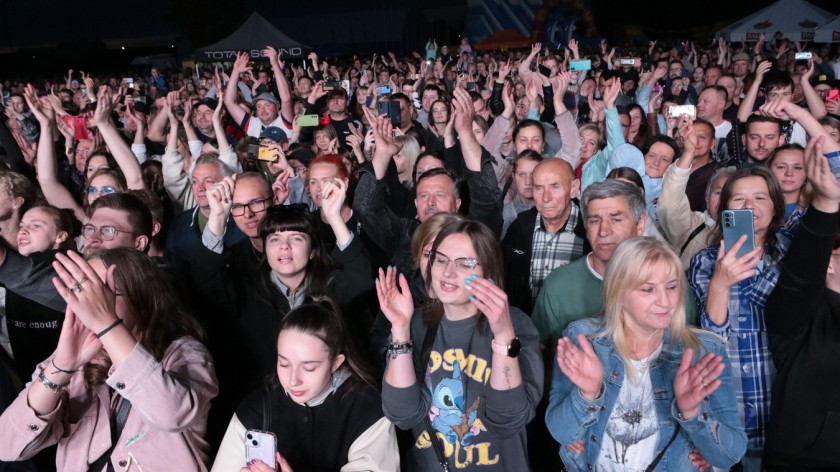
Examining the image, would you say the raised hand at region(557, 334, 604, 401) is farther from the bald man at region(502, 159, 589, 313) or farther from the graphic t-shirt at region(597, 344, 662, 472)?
the bald man at region(502, 159, 589, 313)

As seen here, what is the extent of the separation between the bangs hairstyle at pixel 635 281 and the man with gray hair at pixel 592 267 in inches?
18.6

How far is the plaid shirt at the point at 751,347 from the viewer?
2.40 meters

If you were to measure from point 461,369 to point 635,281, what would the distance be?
0.62m

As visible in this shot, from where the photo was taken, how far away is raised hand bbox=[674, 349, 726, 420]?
6.38ft

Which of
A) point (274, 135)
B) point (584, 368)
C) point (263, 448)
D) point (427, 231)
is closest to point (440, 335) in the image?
point (584, 368)

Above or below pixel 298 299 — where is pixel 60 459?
below

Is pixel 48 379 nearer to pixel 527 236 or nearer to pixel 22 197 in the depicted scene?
pixel 22 197

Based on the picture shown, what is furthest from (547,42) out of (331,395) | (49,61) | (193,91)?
(331,395)

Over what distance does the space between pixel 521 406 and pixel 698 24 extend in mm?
31497

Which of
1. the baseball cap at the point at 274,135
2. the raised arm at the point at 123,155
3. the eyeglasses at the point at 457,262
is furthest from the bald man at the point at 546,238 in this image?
the baseball cap at the point at 274,135

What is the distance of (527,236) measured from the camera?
130 inches

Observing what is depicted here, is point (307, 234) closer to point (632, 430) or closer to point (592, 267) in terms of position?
Result: point (592, 267)

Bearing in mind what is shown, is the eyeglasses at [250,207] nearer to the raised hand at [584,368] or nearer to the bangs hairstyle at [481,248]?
the bangs hairstyle at [481,248]

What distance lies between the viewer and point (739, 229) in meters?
2.32
